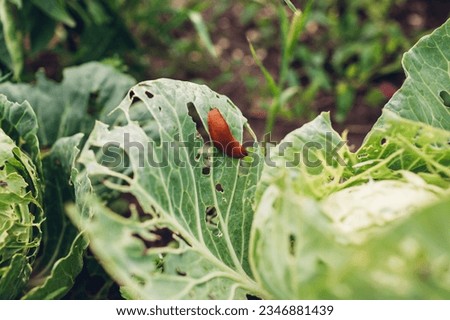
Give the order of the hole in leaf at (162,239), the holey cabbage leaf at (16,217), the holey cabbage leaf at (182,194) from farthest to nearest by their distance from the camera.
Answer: the hole in leaf at (162,239) → the holey cabbage leaf at (16,217) → the holey cabbage leaf at (182,194)

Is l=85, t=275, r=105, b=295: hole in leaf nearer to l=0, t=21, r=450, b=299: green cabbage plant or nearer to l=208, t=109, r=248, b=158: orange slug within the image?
l=0, t=21, r=450, b=299: green cabbage plant

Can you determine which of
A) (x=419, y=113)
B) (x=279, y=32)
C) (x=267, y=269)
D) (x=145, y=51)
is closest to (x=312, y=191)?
(x=267, y=269)

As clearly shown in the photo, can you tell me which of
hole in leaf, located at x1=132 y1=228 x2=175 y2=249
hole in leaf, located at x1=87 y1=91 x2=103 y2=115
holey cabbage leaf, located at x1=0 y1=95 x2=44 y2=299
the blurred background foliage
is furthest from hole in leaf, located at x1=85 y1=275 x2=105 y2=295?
the blurred background foliage

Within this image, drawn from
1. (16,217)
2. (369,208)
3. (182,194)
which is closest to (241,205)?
(182,194)

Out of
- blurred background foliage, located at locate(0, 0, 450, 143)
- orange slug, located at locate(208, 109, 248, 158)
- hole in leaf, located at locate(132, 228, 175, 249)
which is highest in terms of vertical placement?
orange slug, located at locate(208, 109, 248, 158)

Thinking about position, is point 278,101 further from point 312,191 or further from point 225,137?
point 312,191

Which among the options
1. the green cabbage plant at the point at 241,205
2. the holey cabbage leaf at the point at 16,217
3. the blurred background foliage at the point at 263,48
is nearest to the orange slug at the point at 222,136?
the green cabbage plant at the point at 241,205

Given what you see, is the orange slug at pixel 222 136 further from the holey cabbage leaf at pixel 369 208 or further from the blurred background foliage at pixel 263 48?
the blurred background foliage at pixel 263 48

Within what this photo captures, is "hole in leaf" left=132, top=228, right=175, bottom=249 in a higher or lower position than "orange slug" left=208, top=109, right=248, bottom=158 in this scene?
lower
